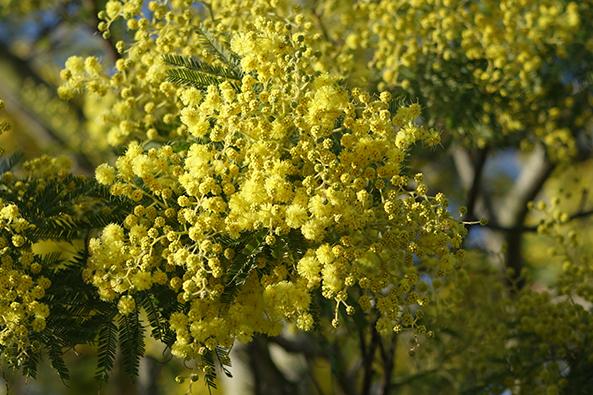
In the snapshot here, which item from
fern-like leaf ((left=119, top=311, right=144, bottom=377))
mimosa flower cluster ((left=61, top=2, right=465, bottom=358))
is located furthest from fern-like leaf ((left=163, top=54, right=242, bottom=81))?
fern-like leaf ((left=119, top=311, right=144, bottom=377))

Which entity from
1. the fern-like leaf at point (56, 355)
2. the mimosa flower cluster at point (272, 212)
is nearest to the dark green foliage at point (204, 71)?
the mimosa flower cluster at point (272, 212)

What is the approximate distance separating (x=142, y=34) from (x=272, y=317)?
135cm

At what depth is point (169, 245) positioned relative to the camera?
2.85m

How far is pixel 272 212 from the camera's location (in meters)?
2.74

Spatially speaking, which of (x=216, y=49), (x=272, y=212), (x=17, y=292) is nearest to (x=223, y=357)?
(x=272, y=212)

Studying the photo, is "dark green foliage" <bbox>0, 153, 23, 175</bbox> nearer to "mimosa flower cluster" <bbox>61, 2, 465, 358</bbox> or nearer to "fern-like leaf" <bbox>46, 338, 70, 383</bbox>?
"mimosa flower cluster" <bbox>61, 2, 465, 358</bbox>

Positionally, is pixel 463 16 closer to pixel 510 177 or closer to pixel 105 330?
pixel 105 330

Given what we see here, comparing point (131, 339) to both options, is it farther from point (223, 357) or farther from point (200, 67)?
point (200, 67)

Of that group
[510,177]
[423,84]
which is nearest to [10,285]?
[423,84]

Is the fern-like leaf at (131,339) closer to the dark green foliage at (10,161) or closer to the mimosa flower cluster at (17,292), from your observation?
the mimosa flower cluster at (17,292)

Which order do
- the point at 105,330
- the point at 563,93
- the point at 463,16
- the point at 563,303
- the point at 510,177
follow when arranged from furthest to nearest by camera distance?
the point at 510,177 → the point at 563,93 → the point at 463,16 → the point at 563,303 → the point at 105,330

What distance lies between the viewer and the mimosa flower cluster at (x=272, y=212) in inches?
109

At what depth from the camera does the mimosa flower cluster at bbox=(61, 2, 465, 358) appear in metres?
2.78

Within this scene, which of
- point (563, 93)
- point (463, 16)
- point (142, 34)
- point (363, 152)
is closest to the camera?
point (363, 152)
